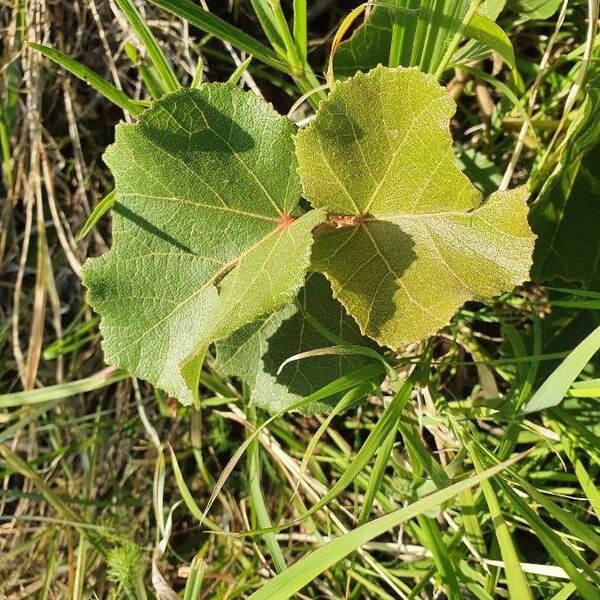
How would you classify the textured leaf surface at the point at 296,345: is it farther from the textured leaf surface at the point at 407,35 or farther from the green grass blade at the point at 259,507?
the textured leaf surface at the point at 407,35

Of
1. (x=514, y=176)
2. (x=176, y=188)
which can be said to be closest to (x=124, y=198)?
(x=176, y=188)

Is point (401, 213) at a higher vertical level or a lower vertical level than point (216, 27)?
lower

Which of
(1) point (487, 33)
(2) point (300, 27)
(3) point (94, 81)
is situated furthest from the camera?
(3) point (94, 81)

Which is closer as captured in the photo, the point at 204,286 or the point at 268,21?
the point at 204,286

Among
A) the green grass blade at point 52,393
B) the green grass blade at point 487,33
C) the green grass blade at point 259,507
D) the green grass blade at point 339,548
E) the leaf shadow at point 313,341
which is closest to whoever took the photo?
the green grass blade at point 339,548

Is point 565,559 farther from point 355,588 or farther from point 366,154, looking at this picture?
point 366,154

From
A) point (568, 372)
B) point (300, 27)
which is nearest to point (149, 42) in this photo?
point (300, 27)

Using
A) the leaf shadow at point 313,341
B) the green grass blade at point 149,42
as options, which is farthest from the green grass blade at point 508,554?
the green grass blade at point 149,42

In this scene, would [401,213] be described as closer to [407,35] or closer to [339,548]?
[407,35]
